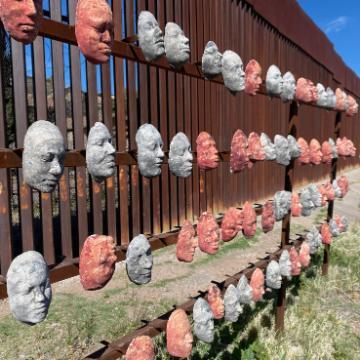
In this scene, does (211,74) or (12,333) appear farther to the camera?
(12,333)

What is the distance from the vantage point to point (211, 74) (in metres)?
2.09

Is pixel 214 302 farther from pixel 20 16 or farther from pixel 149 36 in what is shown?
pixel 20 16

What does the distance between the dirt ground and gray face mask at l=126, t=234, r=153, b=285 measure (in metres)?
2.12

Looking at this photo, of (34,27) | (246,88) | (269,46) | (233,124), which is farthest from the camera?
(269,46)

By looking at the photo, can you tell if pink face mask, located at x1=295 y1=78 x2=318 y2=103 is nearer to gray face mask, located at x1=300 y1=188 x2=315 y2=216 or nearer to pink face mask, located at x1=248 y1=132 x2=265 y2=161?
gray face mask, located at x1=300 y1=188 x2=315 y2=216

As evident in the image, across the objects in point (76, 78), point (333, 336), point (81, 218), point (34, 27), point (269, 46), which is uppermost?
point (269, 46)

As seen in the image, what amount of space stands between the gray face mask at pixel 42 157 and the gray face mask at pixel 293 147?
1983 mm

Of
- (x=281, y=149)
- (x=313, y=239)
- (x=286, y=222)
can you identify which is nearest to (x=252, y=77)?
(x=281, y=149)

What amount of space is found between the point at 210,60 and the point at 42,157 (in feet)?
3.72

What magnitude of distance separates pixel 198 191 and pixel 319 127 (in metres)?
7.44

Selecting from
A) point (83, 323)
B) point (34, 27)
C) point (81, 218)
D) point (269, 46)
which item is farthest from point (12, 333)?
point (269, 46)

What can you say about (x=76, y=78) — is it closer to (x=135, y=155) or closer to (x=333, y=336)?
(x=135, y=155)

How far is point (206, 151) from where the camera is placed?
208 centimetres

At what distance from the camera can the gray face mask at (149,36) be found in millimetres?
1599
